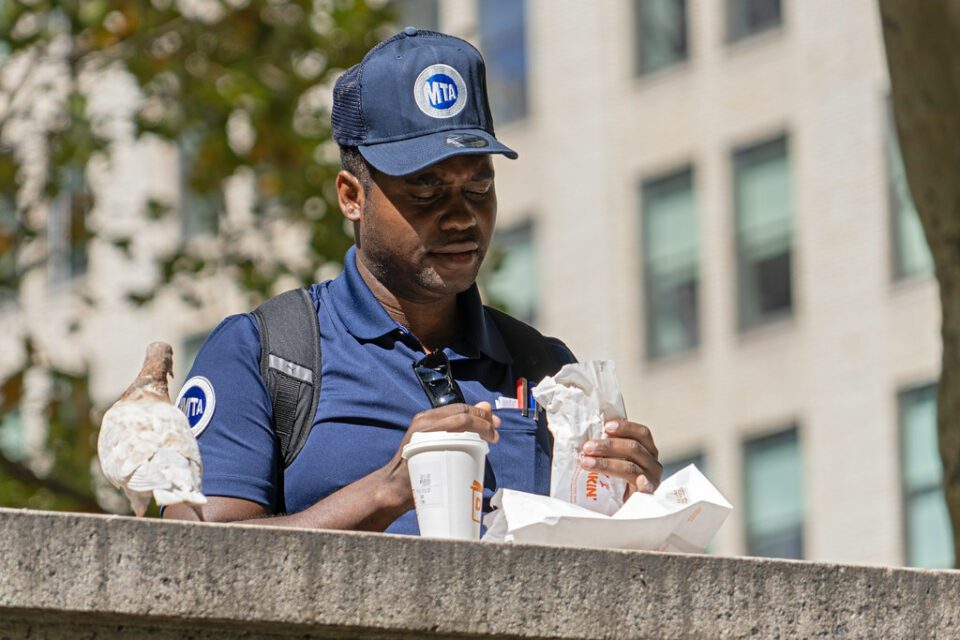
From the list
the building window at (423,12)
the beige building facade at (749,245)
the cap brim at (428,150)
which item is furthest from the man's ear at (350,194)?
the building window at (423,12)

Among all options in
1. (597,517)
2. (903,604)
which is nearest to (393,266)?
(597,517)

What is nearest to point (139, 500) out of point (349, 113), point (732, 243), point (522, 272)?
point (349, 113)

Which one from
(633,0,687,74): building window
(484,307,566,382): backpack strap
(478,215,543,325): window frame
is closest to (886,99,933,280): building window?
(633,0,687,74): building window

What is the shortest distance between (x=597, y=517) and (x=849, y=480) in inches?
840

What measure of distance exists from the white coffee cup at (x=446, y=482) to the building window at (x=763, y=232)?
22.4m

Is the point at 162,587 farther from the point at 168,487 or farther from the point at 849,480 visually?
the point at 849,480

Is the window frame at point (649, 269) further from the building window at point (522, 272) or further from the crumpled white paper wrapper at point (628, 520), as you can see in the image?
the crumpled white paper wrapper at point (628, 520)

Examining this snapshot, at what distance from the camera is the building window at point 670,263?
91.0 ft

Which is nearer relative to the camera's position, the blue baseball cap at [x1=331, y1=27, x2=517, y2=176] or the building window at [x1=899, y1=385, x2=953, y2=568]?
the blue baseball cap at [x1=331, y1=27, x2=517, y2=176]

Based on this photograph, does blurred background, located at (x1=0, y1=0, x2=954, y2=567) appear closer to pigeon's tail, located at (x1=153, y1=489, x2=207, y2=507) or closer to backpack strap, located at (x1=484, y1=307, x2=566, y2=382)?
backpack strap, located at (x1=484, y1=307, x2=566, y2=382)

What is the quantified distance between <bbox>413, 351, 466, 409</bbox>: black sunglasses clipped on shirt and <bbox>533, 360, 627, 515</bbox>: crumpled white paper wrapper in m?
0.20

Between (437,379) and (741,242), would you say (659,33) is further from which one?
(437,379)

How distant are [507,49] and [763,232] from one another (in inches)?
161

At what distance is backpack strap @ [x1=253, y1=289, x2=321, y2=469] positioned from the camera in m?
4.94
